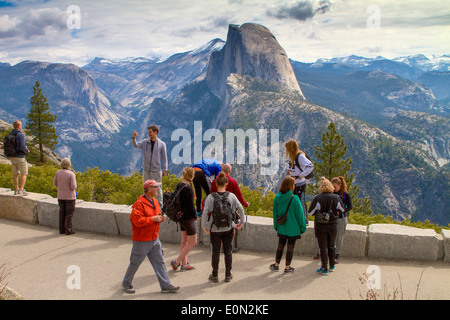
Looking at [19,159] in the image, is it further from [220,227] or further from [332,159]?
[332,159]

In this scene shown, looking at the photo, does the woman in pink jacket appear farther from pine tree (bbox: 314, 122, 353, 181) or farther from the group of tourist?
pine tree (bbox: 314, 122, 353, 181)

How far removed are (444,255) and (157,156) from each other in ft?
21.2

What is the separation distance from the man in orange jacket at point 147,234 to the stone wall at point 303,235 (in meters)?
1.50

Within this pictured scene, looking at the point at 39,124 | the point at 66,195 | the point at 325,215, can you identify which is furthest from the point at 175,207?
the point at 39,124

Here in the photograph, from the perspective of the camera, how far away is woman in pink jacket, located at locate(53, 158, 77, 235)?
343 inches

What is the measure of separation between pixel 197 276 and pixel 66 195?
4192 millimetres

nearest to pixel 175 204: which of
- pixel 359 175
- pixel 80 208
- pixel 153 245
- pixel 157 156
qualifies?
pixel 153 245

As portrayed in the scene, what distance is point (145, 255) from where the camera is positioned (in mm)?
5895

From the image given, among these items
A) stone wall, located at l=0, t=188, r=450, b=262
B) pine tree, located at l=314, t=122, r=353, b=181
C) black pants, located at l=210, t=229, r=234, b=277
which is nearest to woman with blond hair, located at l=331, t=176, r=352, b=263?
stone wall, located at l=0, t=188, r=450, b=262

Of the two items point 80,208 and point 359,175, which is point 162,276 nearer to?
point 80,208

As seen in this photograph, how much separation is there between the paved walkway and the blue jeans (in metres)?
0.23

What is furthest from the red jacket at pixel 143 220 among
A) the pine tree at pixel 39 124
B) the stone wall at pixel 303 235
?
the pine tree at pixel 39 124

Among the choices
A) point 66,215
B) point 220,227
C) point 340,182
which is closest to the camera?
point 220,227

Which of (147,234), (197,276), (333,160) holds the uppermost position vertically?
(147,234)
